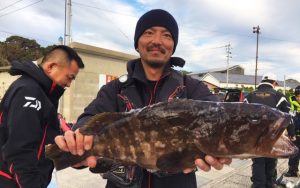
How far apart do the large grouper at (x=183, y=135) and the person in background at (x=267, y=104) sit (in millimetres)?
5534

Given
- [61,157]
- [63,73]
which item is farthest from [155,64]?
[63,73]

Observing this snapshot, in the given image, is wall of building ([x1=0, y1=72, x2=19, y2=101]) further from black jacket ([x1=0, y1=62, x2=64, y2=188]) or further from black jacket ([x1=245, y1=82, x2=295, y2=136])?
black jacket ([x1=0, y1=62, x2=64, y2=188])

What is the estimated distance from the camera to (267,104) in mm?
7410

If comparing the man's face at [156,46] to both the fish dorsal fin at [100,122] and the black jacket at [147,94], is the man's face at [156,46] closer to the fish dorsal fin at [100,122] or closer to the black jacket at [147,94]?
the black jacket at [147,94]

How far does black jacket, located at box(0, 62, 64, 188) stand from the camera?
346 cm

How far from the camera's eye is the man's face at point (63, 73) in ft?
13.6

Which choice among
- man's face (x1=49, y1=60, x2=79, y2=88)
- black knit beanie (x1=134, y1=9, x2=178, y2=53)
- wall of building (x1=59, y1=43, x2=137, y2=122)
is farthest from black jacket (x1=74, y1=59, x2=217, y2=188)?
wall of building (x1=59, y1=43, x2=137, y2=122)

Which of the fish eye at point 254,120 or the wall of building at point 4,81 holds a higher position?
the wall of building at point 4,81

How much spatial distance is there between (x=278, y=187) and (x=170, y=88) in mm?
6465

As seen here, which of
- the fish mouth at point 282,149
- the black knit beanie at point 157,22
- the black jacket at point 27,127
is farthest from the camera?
the black jacket at point 27,127

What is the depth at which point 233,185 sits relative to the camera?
8.05 metres

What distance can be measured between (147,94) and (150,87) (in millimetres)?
59

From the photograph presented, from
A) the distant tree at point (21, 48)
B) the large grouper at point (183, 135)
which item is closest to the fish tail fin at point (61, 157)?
the large grouper at point (183, 135)

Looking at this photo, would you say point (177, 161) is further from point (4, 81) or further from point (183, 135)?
point (4, 81)
